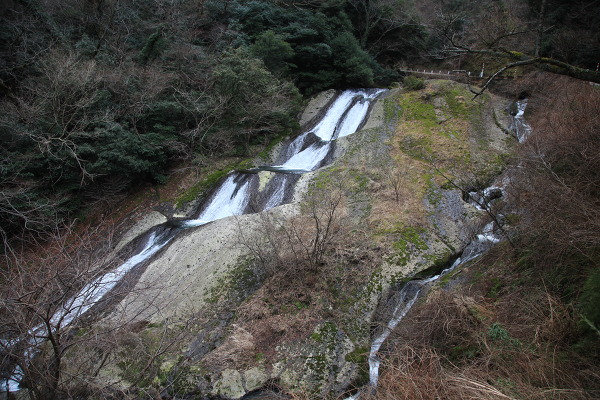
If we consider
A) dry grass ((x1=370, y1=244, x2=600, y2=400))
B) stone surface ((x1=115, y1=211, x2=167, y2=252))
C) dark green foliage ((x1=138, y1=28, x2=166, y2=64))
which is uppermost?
dark green foliage ((x1=138, y1=28, x2=166, y2=64))

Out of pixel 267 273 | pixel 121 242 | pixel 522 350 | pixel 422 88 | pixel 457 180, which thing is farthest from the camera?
pixel 422 88

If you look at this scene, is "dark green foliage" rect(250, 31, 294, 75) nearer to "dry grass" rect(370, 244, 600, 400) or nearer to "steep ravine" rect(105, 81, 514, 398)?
"steep ravine" rect(105, 81, 514, 398)

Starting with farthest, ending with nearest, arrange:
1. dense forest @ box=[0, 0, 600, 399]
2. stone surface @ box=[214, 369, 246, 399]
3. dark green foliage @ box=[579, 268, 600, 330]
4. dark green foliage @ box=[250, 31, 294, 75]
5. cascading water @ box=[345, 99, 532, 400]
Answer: dark green foliage @ box=[250, 31, 294, 75], dense forest @ box=[0, 0, 600, 399], cascading water @ box=[345, 99, 532, 400], stone surface @ box=[214, 369, 246, 399], dark green foliage @ box=[579, 268, 600, 330]

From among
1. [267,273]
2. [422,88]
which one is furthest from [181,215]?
[422,88]

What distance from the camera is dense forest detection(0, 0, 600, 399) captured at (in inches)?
375

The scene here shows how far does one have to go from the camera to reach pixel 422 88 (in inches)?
724

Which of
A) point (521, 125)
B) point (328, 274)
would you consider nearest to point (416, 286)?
point (328, 274)

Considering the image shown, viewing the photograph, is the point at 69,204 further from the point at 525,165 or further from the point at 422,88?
the point at 422,88

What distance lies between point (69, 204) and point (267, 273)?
10390 mm

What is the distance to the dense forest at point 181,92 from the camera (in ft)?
31.2

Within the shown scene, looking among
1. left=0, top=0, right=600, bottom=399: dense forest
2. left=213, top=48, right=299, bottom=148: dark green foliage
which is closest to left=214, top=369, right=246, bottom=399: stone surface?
left=0, top=0, right=600, bottom=399: dense forest

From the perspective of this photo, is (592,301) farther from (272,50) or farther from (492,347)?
(272,50)

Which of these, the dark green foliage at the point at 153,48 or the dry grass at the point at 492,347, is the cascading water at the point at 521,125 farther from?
the dark green foliage at the point at 153,48

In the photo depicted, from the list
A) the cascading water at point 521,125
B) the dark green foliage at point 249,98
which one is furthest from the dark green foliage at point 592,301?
the dark green foliage at point 249,98
